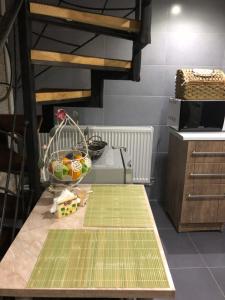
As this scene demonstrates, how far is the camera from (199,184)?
2.29m

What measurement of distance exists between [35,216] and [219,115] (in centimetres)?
186

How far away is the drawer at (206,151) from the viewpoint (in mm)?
2201

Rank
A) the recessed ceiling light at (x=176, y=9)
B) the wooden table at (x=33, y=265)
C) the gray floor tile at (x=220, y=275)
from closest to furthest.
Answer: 1. the wooden table at (x=33, y=265)
2. the gray floor tile at (x=220, y=275)
3. the recessed ceiling light at (x=176, y=9)

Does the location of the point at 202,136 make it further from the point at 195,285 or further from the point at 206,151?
the point at 195,285

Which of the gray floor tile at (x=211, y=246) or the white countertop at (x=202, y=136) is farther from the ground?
the white countertop at (x=202, y=136)

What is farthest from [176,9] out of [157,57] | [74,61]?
[74,61]

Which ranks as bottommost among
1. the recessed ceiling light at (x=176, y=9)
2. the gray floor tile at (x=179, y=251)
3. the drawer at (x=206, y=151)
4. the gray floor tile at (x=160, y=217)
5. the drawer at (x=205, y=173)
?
the gray floor tile at (x=179, y=251)

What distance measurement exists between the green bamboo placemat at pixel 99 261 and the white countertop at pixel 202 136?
1315 millimetres

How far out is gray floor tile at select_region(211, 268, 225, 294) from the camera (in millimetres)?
1836

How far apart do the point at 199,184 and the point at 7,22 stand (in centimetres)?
193

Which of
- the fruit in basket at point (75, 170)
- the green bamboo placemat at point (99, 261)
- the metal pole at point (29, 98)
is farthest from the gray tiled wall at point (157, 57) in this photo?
the green bamboo placemat at point (99, 261)

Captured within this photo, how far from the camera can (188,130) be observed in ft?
7.73

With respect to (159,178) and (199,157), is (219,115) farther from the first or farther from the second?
(159,178)

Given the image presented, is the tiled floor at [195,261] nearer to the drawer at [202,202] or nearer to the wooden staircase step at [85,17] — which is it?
the drawer at [202,202]
